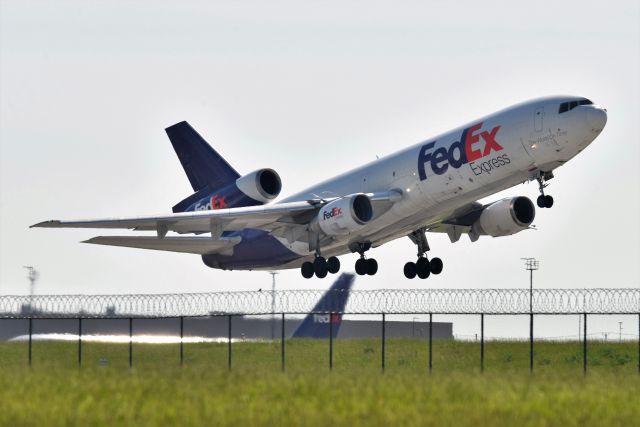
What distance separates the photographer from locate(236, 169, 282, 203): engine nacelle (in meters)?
48.3

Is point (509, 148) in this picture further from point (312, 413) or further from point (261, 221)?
point (312, 413)

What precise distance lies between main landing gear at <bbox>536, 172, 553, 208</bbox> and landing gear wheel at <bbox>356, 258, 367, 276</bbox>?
974cm

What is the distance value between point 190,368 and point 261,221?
662 inches

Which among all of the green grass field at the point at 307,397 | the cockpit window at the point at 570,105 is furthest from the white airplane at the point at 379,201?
the green grass field at the point at 307,397

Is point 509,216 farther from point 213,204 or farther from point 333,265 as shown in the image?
point 213,204

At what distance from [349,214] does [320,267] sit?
425 centimetres

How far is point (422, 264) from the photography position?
4866 cm

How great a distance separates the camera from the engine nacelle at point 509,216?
45.9 meters

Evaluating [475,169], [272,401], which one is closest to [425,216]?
[475,169]

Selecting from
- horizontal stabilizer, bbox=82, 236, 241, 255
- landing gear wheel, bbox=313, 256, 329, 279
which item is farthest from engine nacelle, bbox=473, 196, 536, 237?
horizontal stabilizer, bbox=82, 236, 241, 255

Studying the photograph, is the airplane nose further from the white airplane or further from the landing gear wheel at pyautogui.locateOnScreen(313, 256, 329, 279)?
the landing gear wheel at pyautogui.locateOnScreen(313, 256, 329, 279)

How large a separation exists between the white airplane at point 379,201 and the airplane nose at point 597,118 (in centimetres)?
4

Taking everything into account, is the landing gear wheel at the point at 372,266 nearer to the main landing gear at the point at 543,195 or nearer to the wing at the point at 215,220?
the wing at the point at 215,220

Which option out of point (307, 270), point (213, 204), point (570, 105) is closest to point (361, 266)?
point (307, 270)
